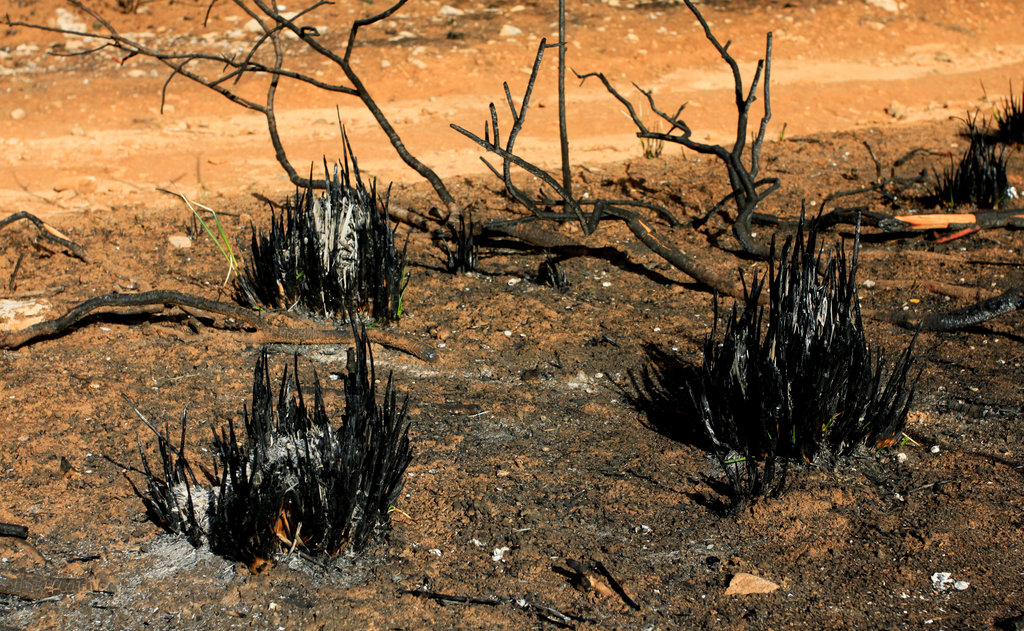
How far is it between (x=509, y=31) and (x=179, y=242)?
5.21 metres

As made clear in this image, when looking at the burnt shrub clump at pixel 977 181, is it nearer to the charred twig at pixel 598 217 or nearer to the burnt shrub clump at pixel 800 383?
the charred twig at pixel 598 217

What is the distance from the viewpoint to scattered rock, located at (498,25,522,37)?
9078 millimetres

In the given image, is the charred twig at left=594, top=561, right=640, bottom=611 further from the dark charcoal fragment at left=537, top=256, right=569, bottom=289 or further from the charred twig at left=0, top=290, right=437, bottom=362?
the dark charcoal fragment at left=537, top=256, right=569, bottom=289

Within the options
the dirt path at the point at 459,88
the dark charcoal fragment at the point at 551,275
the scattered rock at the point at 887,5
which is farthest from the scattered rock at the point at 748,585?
the scattered rock at the point at 887,5

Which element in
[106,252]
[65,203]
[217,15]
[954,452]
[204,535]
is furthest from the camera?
[217,15]

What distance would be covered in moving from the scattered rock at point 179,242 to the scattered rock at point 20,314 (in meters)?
0.94

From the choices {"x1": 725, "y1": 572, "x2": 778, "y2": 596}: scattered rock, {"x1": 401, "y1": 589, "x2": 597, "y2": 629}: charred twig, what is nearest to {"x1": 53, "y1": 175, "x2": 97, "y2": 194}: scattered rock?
{"x1": 401, "y1": 589, "x2": 597, "y2": 629}: charred twig

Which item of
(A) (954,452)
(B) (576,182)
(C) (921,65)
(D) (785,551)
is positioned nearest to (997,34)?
(C) (921,65)

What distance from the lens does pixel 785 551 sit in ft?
8.38

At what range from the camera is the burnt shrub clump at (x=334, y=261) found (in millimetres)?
3793

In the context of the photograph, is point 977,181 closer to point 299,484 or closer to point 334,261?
point 334,261

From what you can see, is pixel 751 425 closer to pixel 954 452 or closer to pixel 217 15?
pixel 954 452

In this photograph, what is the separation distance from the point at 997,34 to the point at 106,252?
899cm

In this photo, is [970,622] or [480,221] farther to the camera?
[480,221]
